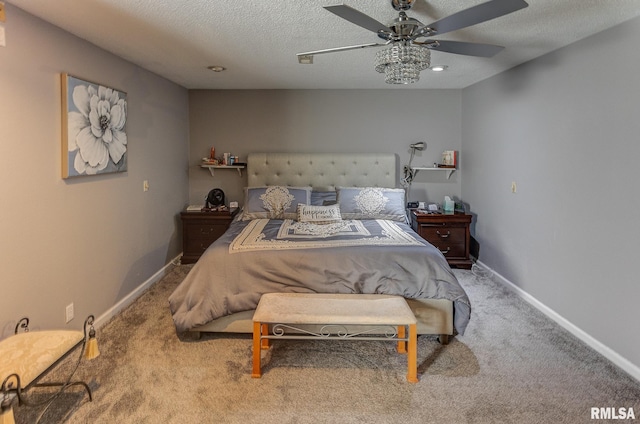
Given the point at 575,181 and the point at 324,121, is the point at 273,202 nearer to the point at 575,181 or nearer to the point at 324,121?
the point at 324,121

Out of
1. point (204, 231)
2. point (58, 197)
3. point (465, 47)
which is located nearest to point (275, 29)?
point (465, 47)

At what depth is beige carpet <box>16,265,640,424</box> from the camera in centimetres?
210

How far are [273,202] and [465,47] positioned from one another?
8.91 ft

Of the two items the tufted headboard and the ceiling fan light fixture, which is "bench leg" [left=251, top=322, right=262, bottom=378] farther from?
the tufted headboard

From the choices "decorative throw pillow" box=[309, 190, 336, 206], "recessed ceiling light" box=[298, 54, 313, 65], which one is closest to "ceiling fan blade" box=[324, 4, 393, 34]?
"recessed ceiling light" box=[298, 54, 313, 65]

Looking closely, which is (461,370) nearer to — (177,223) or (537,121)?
(537,121)

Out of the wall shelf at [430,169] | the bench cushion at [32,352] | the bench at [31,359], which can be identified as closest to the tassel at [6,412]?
the bench at [31,359]

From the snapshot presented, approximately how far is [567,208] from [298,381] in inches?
95.9

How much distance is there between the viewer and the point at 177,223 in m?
4.93

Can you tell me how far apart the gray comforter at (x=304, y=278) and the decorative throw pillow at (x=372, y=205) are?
5.00 ft

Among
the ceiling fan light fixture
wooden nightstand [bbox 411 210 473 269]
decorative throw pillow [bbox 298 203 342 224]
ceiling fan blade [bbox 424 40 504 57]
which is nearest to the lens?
the ceiling fan light fixture

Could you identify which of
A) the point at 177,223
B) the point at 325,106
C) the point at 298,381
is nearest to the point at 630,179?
the point at 298,381

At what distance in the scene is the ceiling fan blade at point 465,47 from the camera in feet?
7.63

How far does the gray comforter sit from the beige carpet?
29 cm
